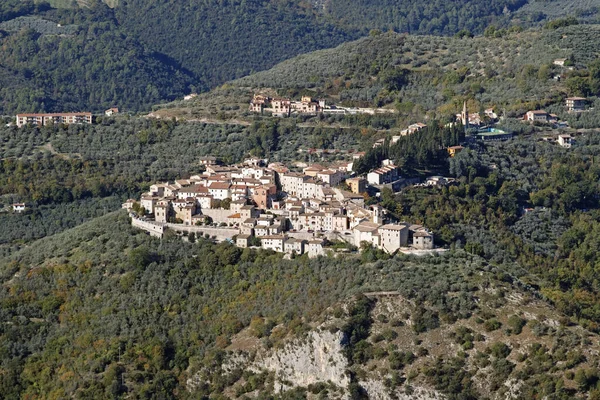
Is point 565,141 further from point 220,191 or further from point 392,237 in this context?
point 392,237

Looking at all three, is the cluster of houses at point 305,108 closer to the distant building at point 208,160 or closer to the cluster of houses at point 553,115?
the distant building at point 208,160

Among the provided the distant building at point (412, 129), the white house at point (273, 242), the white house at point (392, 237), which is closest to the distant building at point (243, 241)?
the white house at point (273, 242)

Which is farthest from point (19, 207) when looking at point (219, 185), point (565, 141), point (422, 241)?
point (565, 141)

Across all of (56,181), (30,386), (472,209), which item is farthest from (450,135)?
Result: (30,386)

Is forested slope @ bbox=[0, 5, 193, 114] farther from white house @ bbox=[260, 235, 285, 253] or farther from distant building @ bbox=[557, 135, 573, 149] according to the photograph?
white house @ bbox=[260, 235, 285, 253]

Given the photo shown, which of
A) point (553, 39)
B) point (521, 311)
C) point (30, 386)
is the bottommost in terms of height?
point (30, 386)

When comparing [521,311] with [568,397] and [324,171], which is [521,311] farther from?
[324,171]
